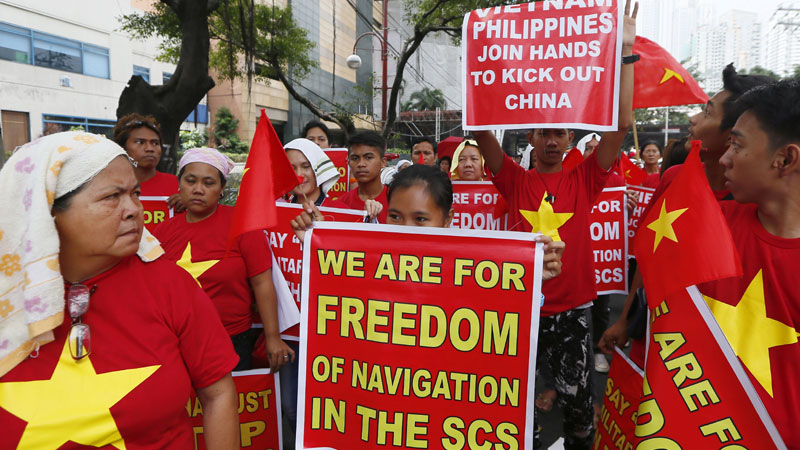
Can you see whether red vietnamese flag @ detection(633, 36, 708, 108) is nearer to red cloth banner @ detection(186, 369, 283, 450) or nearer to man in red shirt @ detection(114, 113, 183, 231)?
red cloth banner @ detection(186, 369, 283, 450)

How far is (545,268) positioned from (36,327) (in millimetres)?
1637

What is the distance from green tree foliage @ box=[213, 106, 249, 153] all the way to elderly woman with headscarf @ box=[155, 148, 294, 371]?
101 feet

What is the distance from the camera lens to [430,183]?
2.22 meters

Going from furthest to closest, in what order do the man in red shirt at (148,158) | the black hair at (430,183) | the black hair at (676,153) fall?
the man in red shirt at (148,158), the black hair at (676,153), the black hair at (430,183)

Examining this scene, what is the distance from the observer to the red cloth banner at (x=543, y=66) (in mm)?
2506

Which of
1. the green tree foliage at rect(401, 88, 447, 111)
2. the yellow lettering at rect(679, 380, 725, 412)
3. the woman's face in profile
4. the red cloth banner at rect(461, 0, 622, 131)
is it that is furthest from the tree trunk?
the green tree foliage at rect(401, 88, 447, 111)

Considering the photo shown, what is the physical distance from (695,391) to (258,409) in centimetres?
199

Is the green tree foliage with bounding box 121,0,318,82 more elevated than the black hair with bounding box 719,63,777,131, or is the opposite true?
the green tree foliage with bounding box 121,0,318,82

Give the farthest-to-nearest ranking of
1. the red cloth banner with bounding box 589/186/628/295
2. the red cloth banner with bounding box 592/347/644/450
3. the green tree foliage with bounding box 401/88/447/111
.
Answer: the green tree foliage with bounding box 401/88/447/111
the red cloth banner with bounding box 589/186/628/295
the red cloth banner with bounding box 592/347/644/450

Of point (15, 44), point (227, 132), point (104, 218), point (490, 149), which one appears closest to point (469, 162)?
point (490, 149)

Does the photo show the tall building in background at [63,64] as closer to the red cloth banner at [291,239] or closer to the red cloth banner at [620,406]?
the red cloth banner at [291,239]

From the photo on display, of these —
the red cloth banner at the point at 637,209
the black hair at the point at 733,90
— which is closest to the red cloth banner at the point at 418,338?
the black hair at the point at 733,90

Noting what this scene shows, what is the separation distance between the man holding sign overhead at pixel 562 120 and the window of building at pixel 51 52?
2500 cm

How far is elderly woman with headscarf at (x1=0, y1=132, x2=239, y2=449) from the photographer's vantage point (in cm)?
131
